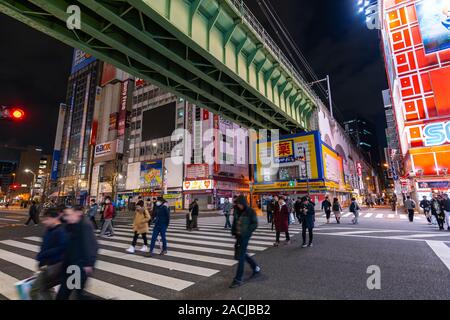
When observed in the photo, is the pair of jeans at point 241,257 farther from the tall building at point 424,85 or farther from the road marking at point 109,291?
the tall building at point 424,85

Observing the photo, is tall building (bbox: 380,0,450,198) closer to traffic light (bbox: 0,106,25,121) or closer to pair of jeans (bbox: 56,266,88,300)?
pair of jeans (bbox: 56,266,88,300)

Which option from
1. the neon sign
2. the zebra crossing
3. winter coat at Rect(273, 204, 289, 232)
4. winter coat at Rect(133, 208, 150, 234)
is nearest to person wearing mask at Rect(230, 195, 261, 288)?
the zebra crossing

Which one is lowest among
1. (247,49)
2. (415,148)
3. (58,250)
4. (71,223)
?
(58,250)

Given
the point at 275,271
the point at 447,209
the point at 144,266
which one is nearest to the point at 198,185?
the point at 447,209

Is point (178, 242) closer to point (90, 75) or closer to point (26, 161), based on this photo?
point (90, 75)

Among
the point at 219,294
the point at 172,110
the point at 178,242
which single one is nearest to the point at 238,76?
the point at 178,242

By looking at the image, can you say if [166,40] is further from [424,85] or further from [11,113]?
[424,85]

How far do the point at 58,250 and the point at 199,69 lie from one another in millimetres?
12841

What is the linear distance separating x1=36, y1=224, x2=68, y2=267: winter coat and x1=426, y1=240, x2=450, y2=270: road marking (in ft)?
26.4

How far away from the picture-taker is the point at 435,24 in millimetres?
26859

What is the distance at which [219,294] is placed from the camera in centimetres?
412

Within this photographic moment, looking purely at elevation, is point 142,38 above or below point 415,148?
above

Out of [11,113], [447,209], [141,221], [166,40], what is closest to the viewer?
[11,113]

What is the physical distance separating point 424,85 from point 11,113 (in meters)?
37.1
